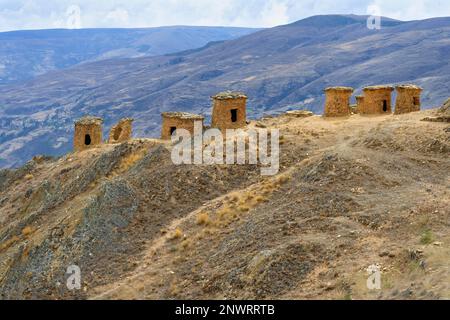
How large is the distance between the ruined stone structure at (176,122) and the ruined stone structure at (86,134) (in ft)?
23.9

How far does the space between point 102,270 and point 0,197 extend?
879 inches

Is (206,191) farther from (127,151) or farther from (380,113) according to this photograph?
(380,113)

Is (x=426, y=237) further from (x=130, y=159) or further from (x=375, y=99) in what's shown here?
(x=375, y=99)

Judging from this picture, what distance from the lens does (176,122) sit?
37.2 m

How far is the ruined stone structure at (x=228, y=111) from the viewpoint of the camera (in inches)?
1432

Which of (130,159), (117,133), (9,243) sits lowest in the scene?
(9,243)

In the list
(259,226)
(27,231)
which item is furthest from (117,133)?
(259,226)

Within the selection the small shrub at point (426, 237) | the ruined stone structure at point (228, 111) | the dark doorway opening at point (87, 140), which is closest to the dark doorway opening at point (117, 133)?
the dark doorway opening at point (87, 140)

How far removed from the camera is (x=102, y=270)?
858 inches

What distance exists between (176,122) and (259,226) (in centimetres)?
1636

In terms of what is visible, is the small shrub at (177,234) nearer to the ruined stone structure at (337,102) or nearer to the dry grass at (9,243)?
the dry grass at (9,243)

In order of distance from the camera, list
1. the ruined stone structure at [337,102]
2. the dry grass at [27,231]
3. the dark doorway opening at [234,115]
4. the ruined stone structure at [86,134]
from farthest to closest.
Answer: the ruined stone structure at [86,134], the ruined stone structure at [337,102], the dark doorway opening at [234,115], the dry grass at [27,231]

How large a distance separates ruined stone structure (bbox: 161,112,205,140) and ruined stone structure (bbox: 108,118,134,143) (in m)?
7.36
